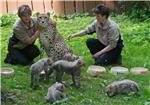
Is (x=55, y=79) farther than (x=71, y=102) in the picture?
Yes

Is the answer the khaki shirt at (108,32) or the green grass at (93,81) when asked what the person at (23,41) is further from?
the khaki shirt at (108,32)

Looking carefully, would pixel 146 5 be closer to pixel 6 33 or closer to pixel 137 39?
pixel 137 39

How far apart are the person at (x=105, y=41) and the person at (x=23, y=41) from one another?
60 cm

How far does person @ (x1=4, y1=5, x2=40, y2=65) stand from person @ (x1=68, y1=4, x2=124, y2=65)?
0.60 meters

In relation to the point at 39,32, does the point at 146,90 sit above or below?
below

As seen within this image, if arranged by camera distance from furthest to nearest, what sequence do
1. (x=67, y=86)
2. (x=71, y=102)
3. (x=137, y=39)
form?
1. (x=137, y=39)
2. (x=67, y=86)
3. (x=71, y=102)

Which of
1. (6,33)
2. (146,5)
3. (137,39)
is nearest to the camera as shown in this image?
(137,39)

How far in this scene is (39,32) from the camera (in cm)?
707

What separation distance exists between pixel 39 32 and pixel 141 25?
3.57 m

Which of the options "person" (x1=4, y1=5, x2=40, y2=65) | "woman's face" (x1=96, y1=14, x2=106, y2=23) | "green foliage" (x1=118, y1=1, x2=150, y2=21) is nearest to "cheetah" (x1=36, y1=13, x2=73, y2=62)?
"person" (x1=4, y1=5, x2=40, y2=65)

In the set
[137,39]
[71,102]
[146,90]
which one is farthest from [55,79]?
[137,39]

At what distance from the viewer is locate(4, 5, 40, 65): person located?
7.24 meters

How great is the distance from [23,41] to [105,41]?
125cm

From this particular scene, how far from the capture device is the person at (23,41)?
23.8 ft
